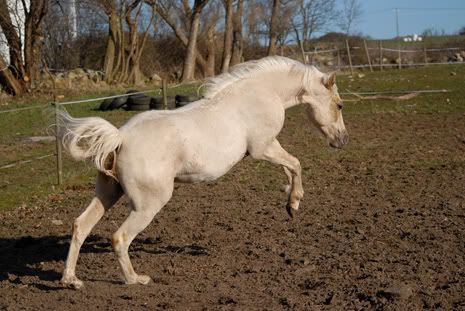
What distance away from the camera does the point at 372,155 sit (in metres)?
12.0

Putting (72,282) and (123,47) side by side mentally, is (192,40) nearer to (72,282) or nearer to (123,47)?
(123,47)

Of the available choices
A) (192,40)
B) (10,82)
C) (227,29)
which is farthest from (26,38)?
(227,29)

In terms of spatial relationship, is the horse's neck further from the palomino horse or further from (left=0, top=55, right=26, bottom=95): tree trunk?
(left=0, top=55, right=26, bottom=95): tree trunk

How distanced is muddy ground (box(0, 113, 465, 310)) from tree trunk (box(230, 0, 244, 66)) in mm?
30734

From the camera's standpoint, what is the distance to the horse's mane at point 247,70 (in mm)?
6502

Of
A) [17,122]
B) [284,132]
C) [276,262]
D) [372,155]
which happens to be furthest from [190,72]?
[276,262]

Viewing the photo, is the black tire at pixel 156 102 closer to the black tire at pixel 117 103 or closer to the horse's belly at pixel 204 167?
the black tire at pixel 117 103

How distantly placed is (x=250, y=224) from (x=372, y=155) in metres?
4.93

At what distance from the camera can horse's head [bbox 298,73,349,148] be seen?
7.13 m

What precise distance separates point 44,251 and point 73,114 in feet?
44.1

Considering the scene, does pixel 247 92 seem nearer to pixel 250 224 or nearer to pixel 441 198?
pixel 250 224

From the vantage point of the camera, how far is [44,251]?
708 centimetres

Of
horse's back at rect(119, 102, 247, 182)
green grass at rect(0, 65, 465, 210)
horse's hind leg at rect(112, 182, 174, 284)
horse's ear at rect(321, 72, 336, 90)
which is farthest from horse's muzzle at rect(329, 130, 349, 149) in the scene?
green grass at rect(0, 65, 465, 210)

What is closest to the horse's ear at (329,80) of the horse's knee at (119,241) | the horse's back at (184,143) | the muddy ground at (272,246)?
the horse's back at (184,143)
